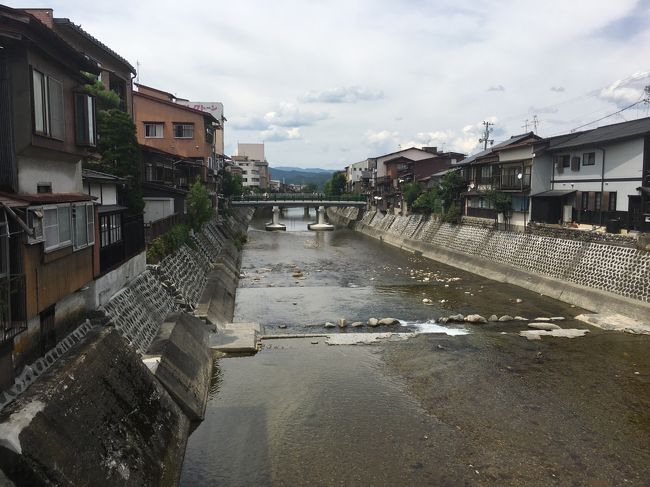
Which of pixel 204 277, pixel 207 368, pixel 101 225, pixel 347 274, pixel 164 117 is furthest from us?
pixel 164 117

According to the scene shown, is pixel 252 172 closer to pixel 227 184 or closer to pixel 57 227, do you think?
pixel 227 184

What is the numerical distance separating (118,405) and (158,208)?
24309 mm

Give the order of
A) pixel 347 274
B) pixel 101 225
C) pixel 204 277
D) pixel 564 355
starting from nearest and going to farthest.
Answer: pixel 101 225
pixel 564 355
pixel 204 277
pixel 347 274

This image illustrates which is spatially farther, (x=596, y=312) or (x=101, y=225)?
(x=596, y=312)

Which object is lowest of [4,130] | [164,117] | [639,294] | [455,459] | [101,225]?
[455,459]

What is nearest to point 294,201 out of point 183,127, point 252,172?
point 183,127

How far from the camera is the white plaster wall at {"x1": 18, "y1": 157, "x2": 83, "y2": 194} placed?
1057cm

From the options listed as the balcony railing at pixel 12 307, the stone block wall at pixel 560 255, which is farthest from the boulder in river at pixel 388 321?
the balcony railing at pixel 12 307

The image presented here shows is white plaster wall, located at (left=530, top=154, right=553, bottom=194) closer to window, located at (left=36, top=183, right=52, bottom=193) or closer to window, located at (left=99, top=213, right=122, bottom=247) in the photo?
window, located at (left=99, top=213, right=122, bottom=247)

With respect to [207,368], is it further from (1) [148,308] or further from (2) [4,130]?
(2) [4,130]

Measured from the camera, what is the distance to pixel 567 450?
11492mm

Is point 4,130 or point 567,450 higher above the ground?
point 4,130

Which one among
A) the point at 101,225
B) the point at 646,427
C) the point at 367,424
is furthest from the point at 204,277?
the point at 646,427

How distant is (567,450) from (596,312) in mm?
14022
